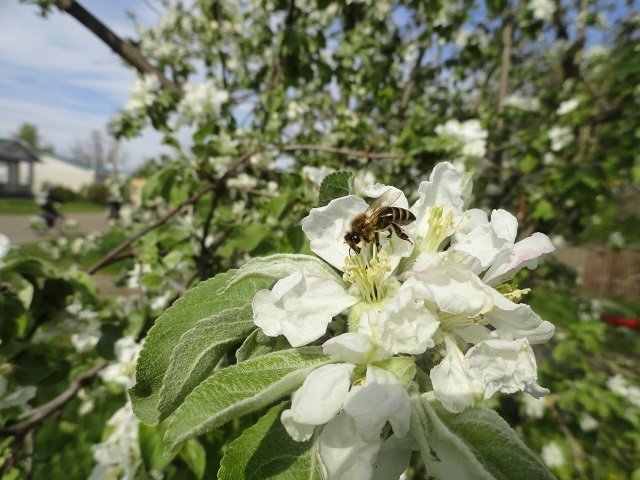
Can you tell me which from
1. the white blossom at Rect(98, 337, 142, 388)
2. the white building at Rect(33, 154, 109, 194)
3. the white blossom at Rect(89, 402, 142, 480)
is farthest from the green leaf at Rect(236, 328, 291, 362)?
the white building at Rect(33, 154, 109, 194)

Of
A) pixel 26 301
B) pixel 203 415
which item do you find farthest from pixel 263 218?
pixel 203 415

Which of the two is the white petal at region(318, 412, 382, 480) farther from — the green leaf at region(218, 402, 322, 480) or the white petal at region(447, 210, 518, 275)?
the white petal at region(447, 210, 518, 275)

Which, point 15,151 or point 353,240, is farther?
point 15,151

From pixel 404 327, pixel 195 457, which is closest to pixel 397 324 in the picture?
pixel 404 327

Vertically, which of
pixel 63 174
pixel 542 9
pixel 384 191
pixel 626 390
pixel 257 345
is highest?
pixel 542 9

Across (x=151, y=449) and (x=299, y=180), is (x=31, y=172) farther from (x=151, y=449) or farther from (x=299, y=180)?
(x=151, y=449)

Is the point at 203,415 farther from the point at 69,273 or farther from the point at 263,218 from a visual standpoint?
the point at 263,218
